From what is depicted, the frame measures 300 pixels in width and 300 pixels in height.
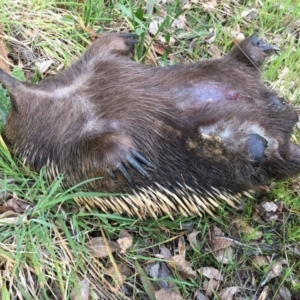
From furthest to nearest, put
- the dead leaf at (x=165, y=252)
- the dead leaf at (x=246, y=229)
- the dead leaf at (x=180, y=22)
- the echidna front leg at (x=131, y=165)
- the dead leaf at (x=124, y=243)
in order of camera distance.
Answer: the dead leaf at (x=180, y=22)
the dead leaf at (x=246, y=229)
the dead leaf at (x=165, y=252)
the dead leaf at (x=124, y=243)
the echidna front leg at (x=131, y=165)

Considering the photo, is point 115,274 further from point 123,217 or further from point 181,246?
point 181,246

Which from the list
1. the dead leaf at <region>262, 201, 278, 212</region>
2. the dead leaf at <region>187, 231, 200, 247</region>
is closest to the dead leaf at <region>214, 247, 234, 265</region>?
the dead leaf at <region>187, 231, 200, 247</region>

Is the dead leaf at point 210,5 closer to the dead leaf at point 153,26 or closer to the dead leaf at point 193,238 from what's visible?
the dead leaf at point 153,26

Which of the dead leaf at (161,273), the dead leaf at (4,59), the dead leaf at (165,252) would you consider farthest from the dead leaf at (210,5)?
the dead leaf at (161,273)

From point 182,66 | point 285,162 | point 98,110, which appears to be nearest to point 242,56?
point 182,66

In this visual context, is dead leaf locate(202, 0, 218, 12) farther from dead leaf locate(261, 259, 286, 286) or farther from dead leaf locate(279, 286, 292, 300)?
dead leaf locate(279, 286, 292, 300)

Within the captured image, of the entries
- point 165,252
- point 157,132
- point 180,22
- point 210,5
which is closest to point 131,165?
point 157,132
